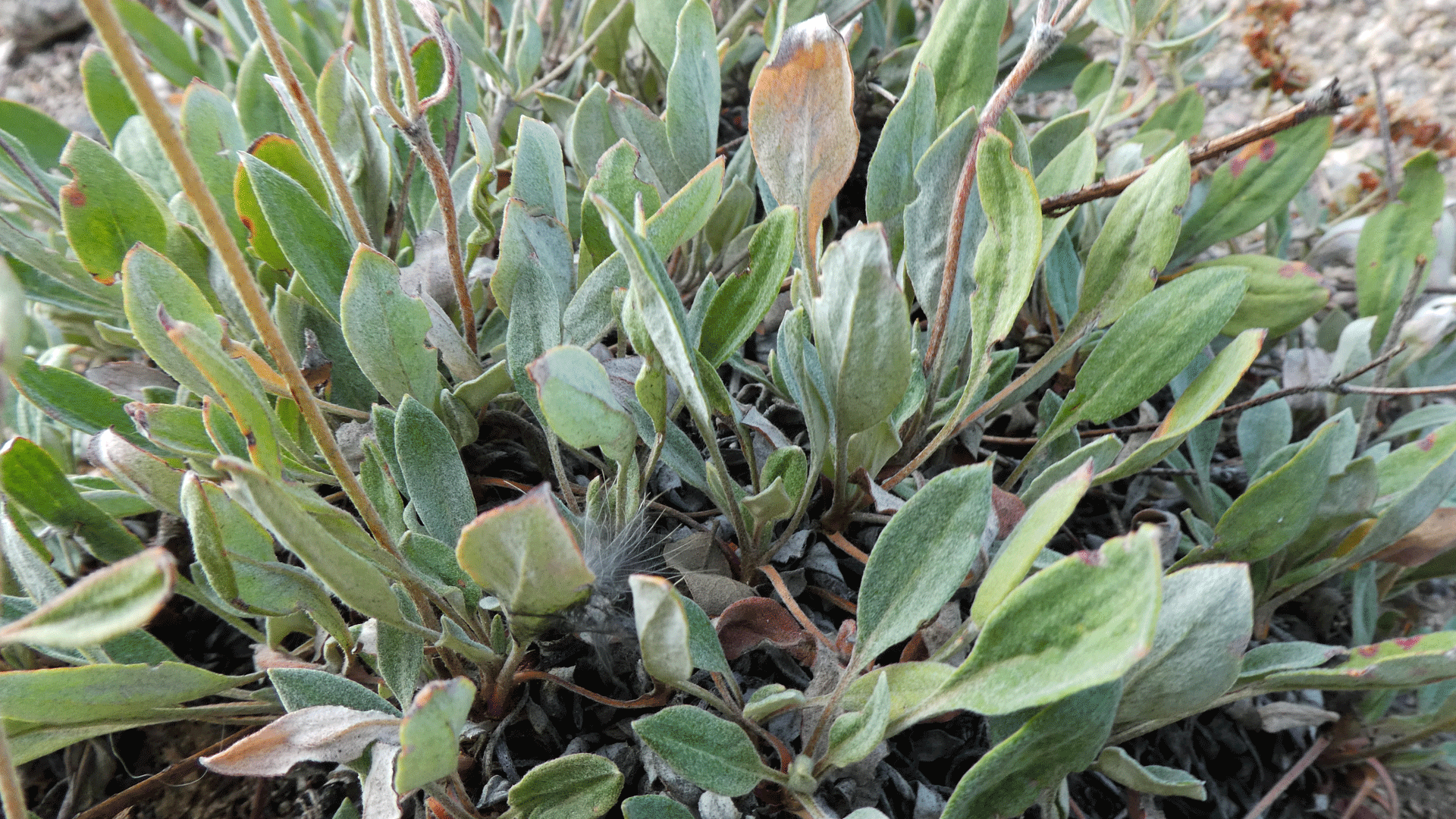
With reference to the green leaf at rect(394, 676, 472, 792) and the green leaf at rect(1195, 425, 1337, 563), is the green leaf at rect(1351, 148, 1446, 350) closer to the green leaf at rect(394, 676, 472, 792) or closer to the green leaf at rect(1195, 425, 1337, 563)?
the green leaf at rect(1195, 425, 1337, 563)

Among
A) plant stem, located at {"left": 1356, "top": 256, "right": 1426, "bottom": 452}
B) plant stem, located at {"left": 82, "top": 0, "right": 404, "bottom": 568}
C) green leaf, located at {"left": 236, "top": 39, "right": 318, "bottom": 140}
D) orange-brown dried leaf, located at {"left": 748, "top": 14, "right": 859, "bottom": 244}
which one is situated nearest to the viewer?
plant stem, located at {"left": 82, "top": 0, "right": 404, "bottom": 568}

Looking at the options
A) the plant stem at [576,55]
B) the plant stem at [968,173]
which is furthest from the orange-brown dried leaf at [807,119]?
the plant stem at [576,55]

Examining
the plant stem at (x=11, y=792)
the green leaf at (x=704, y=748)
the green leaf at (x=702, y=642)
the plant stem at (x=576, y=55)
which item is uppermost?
the plant stem at (x=576, y=55)

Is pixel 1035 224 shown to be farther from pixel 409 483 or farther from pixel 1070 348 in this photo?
pixel 409 483

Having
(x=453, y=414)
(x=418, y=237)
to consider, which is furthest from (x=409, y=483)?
(x=418, y=237)

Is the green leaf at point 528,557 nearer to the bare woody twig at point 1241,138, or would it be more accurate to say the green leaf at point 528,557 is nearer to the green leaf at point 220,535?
the green leaf at point 220,535

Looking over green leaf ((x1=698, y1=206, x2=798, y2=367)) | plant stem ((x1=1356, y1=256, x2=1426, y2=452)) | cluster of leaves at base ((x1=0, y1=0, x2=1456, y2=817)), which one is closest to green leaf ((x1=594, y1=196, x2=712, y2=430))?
cluster of leaves at base ((x1=0, y1=0, x2=1456, y2=817))

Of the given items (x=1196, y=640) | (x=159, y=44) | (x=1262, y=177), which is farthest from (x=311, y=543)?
(x=159, y=44)
